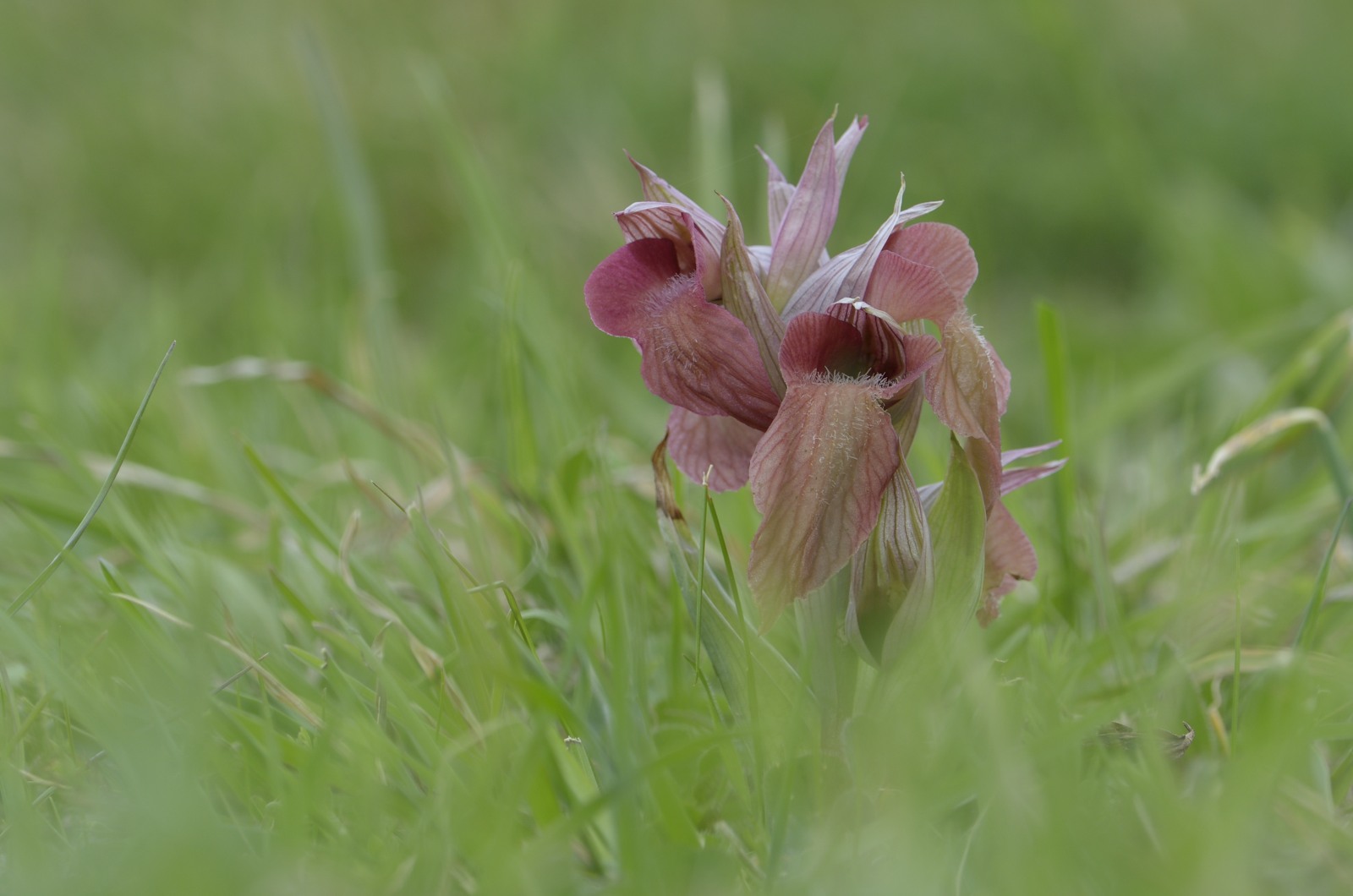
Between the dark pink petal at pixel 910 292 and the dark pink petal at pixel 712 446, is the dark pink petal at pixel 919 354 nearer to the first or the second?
the dark pink petal at pixel 910 292

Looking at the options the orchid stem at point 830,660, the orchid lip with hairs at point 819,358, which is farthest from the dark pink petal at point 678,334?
the orchid stem at point 830,660

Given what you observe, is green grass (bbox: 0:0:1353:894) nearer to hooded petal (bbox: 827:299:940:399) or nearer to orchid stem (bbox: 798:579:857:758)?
orchid stem (bbox: 798:579:857:758)

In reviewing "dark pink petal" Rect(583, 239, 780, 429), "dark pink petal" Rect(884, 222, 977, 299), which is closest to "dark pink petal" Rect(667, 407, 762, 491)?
"dark pink petal" Rect(583, 239, 780, 429)

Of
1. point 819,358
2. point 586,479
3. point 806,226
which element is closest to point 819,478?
point 819,358

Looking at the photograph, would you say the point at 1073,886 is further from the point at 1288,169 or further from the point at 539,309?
the point at 1288,169

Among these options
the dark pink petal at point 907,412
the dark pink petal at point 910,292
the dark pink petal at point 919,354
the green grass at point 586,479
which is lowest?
the green grass at point 586,479

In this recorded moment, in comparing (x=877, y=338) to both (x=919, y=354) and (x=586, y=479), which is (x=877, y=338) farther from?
(x=586, y=479)
